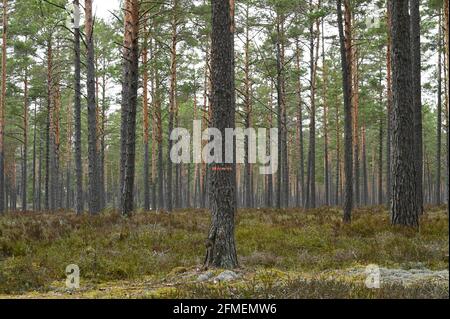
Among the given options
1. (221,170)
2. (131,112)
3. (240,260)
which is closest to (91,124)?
(131,112)

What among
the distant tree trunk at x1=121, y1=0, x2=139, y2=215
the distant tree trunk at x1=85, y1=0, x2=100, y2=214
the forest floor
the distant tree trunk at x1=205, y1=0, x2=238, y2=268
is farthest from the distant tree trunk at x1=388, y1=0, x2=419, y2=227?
the distant tree trunk at x1=85, y1=0, x2=100, y2=214

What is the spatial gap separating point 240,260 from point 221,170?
1.99 m

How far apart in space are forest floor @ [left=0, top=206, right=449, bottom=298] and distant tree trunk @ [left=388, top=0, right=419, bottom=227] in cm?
70

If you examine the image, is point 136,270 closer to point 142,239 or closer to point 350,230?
point 142,239

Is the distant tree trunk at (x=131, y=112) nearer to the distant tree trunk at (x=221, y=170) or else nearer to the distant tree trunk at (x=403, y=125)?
the distant tree trunk at (x=221, y=170)

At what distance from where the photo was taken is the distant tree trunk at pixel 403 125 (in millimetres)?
10375

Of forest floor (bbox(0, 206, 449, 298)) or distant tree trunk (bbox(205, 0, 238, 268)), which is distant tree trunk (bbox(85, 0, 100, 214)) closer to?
forest floor (bbox(0, 206, 449, 298))

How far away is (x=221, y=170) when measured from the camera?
728 cm

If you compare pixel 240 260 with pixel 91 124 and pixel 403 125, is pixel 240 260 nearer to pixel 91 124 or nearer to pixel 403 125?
pixel 403 125

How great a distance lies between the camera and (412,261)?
7.84m

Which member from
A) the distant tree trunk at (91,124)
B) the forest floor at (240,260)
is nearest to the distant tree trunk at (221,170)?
the forest floor at (240,260)
